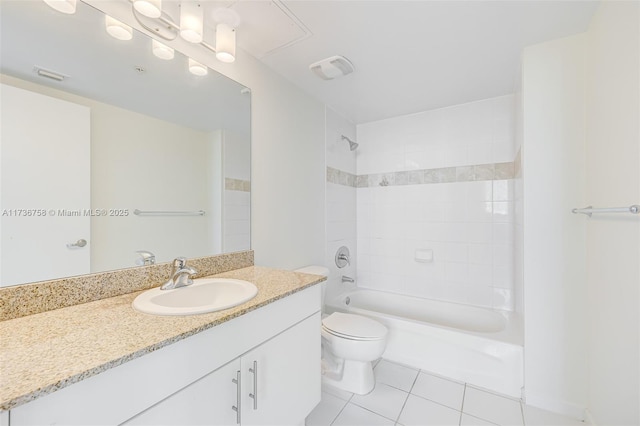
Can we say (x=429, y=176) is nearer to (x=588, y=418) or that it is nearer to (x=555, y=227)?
(x=555, y=227)

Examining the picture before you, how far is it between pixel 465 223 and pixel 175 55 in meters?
2.49

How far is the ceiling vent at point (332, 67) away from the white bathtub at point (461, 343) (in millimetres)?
1823

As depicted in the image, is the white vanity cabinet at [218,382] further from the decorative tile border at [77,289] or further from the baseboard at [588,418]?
the baseboard at [588,418]

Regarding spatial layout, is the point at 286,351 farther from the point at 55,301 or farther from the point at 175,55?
the point at 175,55

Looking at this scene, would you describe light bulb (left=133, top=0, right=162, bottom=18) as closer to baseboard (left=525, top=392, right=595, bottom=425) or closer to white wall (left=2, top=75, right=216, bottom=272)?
white wall (left=2, top=75, right=216, bottom=272)

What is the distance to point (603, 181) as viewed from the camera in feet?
4.06

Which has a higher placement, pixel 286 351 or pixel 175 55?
pixel 175 55

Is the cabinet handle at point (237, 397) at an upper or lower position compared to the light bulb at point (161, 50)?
lower

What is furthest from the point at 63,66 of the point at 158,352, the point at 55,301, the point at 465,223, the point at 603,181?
the point at 465,223

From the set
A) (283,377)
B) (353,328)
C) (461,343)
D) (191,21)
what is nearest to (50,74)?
(191,21)

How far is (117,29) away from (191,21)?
0.30 meters

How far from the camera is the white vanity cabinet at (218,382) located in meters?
0.59

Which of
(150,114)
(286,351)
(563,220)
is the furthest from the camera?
(563,220)

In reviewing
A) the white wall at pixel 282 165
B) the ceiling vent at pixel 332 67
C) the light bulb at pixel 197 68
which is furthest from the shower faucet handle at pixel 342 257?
the light bulb at pixel 197 68
